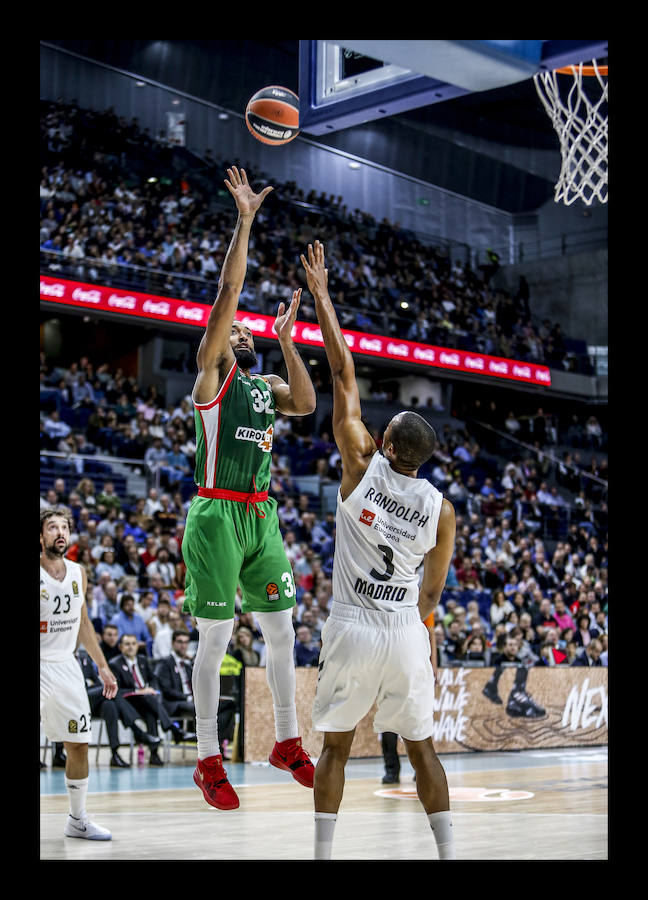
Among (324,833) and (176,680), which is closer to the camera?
(324,833)

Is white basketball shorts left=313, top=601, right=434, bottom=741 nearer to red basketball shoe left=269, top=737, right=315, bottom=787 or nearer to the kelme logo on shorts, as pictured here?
red basketball shoe left=269, top=737, right=315, bottom=787

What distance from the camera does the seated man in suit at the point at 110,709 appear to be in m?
11.0

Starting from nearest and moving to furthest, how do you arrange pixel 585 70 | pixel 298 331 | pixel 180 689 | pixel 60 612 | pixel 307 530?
pixel 60 612
pixel 585 70
pixel 180 689
pixel 307 530
pixel 298 331

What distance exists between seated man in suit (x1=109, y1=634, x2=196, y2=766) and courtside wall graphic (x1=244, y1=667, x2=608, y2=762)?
0.93 meters

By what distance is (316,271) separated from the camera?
5.61 m

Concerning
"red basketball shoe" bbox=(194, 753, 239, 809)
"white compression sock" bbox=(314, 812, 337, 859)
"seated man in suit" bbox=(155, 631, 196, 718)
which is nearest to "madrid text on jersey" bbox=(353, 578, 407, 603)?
"white compression sock" bbox=(314, 812, 337, 859)

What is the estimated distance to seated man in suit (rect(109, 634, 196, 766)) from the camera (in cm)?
1114

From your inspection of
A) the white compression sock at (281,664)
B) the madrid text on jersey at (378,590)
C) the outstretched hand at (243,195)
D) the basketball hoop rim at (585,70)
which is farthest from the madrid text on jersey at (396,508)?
the basketball hoop rim at (585,70)

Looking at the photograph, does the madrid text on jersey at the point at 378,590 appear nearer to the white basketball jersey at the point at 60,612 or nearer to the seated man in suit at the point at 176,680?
the white basketball jersey at the point at 60,612

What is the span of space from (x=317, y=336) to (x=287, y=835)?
580 inches

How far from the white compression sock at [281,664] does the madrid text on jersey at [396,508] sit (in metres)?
0.87

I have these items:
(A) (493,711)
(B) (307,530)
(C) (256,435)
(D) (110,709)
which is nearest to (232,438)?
(C) (256,435)

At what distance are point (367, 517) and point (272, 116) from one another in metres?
2.43

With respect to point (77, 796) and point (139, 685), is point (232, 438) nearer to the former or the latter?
point (77, 796)
